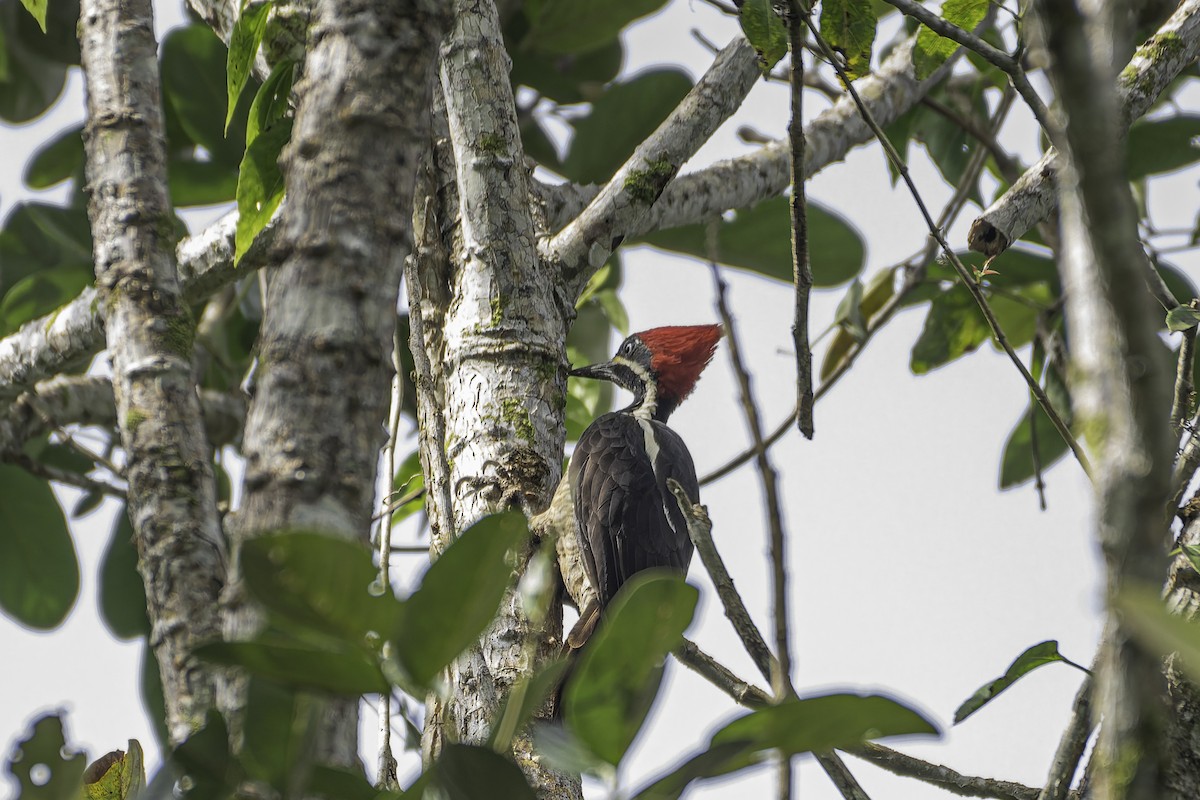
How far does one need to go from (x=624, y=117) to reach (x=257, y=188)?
2.43 m

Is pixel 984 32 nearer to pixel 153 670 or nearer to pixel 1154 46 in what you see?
pixel 1154 46

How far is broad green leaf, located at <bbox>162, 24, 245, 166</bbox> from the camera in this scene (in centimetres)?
373

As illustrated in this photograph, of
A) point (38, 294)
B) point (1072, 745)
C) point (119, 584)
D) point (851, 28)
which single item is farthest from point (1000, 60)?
point (119, 584)

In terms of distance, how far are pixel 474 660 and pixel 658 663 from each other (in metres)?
1.18

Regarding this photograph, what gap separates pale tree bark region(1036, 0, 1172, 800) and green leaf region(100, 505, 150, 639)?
162 inches

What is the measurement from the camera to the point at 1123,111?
2217 mm

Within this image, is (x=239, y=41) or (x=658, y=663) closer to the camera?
(x=658, y=663)

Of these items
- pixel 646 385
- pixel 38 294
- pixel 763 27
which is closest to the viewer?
pixel 763 27

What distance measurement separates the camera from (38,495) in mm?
4004

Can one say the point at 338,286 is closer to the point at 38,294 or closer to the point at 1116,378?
the point at 1116,378

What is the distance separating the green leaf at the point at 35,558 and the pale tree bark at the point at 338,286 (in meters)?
3.46

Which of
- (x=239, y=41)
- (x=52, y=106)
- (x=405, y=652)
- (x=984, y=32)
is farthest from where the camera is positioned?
(x=52, y=106)

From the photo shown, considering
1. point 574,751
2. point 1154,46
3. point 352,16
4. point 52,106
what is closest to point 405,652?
point 574,751

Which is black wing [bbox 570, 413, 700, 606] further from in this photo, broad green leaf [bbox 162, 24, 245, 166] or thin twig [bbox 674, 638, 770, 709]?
broad green leaf [bbox 162, 24, 245, 166]
